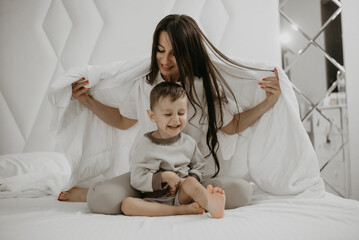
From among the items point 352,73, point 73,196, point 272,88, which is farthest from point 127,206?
point 352,73

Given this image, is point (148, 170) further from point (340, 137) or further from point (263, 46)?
point (340, 137)

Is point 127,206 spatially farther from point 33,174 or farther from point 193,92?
point 33,174

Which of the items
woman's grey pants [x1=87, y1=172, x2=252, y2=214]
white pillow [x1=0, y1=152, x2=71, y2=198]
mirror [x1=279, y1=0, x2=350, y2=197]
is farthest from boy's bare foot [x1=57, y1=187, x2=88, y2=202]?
mirror [x1=279, y1=0, x2=350, y2=197]

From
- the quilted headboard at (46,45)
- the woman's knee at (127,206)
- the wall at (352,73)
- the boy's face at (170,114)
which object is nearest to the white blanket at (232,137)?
the boy's face at (170,114)

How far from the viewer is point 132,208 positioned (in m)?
1.03

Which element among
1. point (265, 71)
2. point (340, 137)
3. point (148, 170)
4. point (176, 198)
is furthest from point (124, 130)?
point (340, 137)

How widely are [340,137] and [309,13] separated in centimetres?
89

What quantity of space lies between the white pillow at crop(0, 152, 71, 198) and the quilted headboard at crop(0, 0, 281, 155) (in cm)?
31

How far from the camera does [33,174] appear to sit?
1.62 meters

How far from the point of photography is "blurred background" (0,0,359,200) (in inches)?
80.7

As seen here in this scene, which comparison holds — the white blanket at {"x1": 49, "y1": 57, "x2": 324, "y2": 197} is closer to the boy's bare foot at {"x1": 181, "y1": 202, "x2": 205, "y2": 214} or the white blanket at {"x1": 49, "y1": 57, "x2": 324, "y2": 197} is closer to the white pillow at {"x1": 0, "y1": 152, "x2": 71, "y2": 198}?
the white pillow at {"x1": 0, "y1": 152, "x2": 71, "y2": 198}

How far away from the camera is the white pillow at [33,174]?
145 centimetres

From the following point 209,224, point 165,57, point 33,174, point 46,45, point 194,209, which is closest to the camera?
point 209,224

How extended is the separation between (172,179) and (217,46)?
1.32 meters
